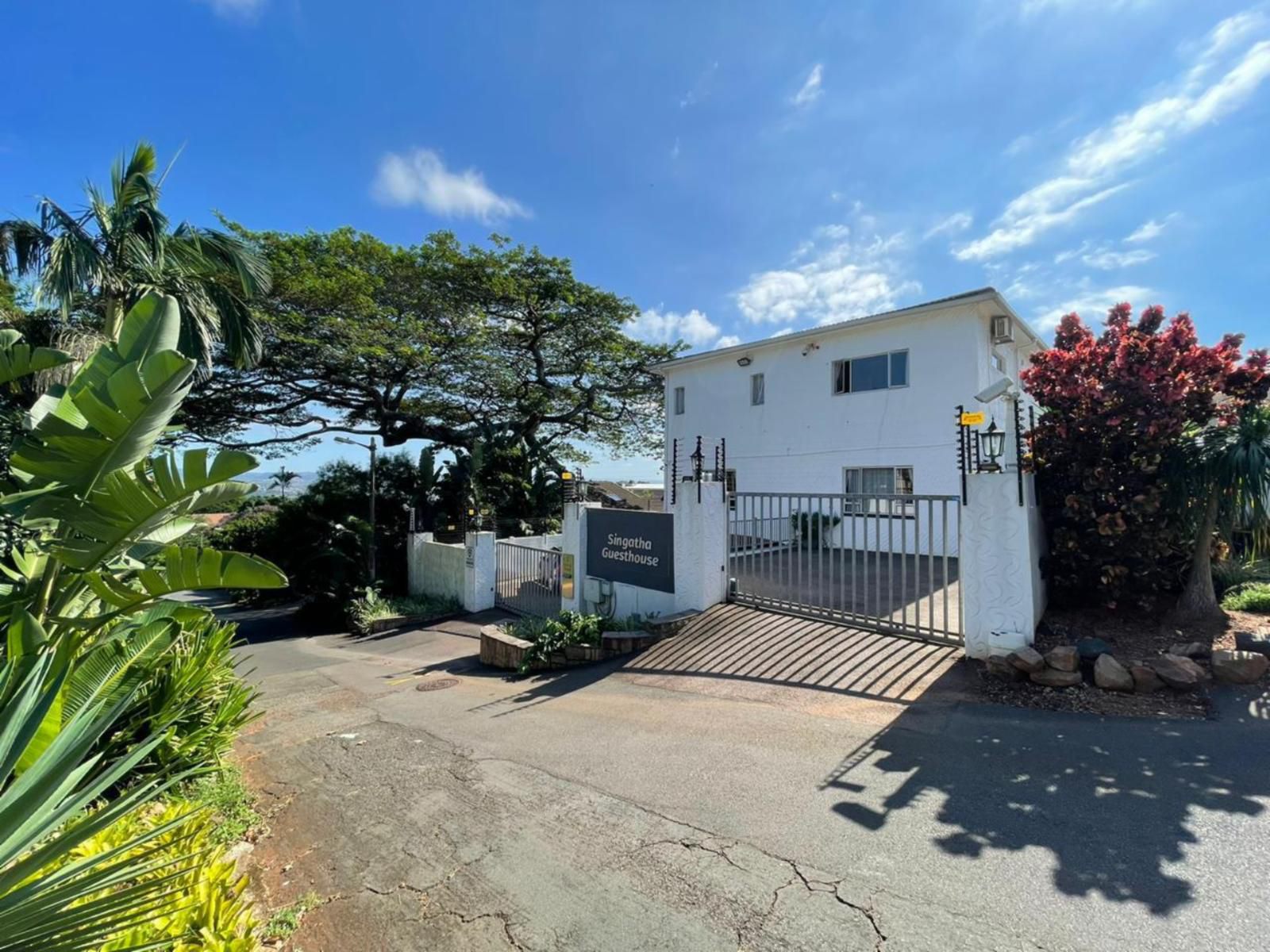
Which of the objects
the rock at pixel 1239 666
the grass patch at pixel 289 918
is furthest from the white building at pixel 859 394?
the grass patch at pixel 289 918

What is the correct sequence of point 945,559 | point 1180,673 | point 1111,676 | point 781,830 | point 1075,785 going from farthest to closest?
point 945,559
point 1111,676
point 1180,673
point 1075,785
point 781,830

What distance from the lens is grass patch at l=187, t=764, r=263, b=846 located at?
357cm

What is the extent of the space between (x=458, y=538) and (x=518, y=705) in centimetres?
1230

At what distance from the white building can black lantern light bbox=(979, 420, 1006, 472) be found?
5.88m

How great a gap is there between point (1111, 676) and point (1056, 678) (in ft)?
1.26

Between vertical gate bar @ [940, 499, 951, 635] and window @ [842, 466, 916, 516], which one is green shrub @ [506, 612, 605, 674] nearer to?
vertical gate bar @ [940, 499, 951, 635]

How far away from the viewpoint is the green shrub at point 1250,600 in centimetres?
619

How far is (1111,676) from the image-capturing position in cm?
480

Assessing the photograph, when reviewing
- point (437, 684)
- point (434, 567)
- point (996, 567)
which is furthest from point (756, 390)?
point (437, 684)

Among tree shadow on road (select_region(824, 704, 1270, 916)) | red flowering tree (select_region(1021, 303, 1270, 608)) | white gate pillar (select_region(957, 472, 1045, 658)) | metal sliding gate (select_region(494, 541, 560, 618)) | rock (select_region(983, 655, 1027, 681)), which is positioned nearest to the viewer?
tree shadow on road (select_region(824, 704, 1270, 916))

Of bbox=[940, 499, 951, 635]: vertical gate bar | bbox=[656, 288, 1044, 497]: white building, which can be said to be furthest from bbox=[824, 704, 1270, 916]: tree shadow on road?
bbox=[656, 288, 1044, 497]: white building

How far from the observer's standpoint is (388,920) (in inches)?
110

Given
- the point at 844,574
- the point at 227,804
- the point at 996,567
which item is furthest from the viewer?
the point at 844,574

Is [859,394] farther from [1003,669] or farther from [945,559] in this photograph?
[1003,669]
